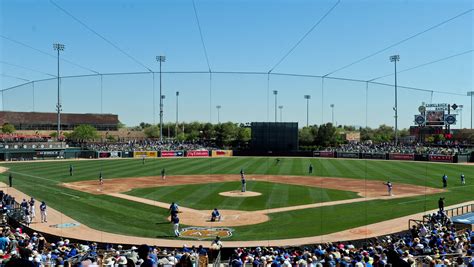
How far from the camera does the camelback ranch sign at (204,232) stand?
20.0 meters

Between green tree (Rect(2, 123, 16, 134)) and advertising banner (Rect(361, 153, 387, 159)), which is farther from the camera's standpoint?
green tree (Rect(2, 123, 16, 134))

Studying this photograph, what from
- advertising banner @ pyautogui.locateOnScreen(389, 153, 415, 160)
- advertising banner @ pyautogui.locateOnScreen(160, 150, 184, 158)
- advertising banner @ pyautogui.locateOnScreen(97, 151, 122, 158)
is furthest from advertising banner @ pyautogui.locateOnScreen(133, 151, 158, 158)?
advertising banner @ pyautogui.locateOnScreen(389, 153, 415, 160)

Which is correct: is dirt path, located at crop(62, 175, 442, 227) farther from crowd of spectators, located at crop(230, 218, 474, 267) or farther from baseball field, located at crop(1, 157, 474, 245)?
crowd of spectators, located at crop(230, 218, 474, 267)

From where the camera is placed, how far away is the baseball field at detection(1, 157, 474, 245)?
22.4 m

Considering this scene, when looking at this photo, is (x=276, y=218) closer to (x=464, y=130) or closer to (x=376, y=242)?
(x=376, y=242)

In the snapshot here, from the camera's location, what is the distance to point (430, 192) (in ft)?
111

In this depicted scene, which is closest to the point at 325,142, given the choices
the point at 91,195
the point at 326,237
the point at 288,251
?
the point at 91,195

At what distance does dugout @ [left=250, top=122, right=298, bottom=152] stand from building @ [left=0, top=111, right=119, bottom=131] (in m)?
24.9

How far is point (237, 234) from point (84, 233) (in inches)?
290

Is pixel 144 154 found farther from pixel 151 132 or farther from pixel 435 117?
pixel 435 117

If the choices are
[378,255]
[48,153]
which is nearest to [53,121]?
[48,153]

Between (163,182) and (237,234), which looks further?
(163,182)

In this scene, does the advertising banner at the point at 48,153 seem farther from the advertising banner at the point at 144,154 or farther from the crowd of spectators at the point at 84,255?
the crowd of spectators at the point at 84,255

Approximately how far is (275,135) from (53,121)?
4805cm
